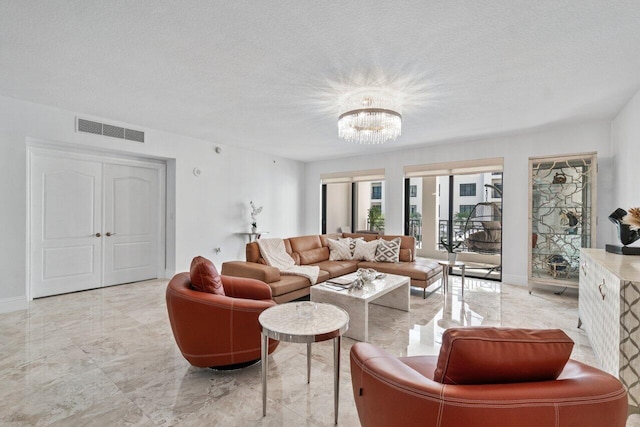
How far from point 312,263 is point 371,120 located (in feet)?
8.06

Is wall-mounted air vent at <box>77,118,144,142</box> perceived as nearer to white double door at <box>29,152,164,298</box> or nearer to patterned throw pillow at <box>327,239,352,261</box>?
white double door at <box>29,152,164,298</box>

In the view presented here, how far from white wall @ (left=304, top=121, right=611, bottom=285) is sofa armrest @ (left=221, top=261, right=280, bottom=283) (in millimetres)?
3348

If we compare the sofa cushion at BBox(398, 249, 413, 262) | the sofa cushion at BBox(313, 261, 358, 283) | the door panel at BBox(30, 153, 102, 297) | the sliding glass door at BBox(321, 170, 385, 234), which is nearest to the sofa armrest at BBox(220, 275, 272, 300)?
the sofa cushion at BBox(313, 261, 358, 283)

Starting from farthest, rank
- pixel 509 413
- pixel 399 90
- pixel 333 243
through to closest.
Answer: pixel 333 243 < pixel 399 90 < pixel 509 413

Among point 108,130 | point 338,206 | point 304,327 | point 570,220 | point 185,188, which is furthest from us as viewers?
point 338,206

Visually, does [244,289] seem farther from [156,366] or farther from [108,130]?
[108,130]

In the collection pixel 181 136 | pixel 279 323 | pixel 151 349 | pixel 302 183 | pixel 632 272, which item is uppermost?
pixel 181 136

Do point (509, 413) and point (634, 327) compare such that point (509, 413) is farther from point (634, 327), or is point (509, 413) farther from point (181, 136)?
point (181, 136)

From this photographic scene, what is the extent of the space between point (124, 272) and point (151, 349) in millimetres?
2811

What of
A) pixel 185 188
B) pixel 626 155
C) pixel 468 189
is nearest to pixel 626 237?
pixel 626 155

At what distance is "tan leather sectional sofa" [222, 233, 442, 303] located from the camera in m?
3.57

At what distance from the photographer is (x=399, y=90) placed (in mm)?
3143

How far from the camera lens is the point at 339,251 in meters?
5.09

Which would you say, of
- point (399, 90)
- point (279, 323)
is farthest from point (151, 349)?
point (399, 90)
